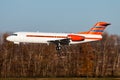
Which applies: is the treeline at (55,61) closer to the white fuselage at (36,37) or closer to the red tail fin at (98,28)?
the red tail fin at (98,28)

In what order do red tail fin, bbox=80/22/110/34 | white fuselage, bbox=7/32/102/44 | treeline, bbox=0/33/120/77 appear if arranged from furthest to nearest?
treeline, bbox=0/33/120/77 → red tail fin, bbox=80/22/110/34 → white fuselage, bbox=7/32/102/44

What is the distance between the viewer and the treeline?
11400cm

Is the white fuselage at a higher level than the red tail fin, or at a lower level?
lower

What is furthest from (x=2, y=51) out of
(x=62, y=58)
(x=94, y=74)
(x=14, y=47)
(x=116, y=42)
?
(x=116, y=42)

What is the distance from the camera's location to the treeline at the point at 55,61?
114 metres

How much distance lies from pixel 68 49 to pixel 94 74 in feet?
48.5

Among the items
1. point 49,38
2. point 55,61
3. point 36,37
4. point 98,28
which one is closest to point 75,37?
point 49,38

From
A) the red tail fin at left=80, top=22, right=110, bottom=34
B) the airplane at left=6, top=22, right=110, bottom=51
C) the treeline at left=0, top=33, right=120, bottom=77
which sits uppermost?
the red tail fin at left=80, top=22, right=110, bottom=34

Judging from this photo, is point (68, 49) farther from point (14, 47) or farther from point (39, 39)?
point (39, 39)

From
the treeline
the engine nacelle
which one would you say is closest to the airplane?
the engine nacelle

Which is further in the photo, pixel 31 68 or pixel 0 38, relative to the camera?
pixel 0 38

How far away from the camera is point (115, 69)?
380ft

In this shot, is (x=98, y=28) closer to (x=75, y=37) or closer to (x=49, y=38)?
(x=75, y=37)

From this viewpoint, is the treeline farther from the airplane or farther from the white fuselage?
the white fuselage
